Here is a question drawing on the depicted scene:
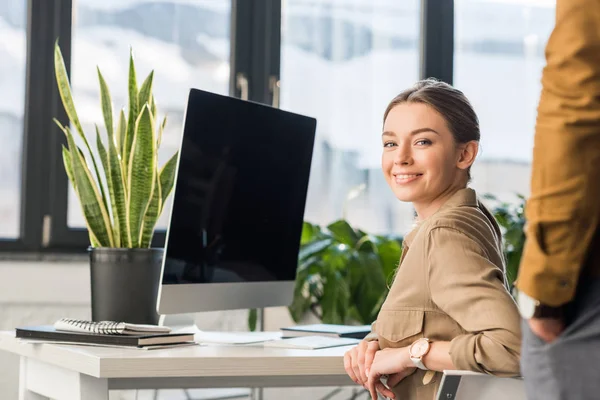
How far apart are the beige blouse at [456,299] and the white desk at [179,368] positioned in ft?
0.76

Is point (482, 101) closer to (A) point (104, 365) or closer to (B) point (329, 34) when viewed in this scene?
(B) point (329, 34)

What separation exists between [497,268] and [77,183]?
1.32 meters

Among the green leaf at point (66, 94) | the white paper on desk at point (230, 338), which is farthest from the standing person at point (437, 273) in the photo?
the green leaf at point (66, 94)

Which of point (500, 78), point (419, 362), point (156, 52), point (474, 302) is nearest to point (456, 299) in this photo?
point (474, 302)

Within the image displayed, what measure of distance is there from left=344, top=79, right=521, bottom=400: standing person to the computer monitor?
0.51 metres

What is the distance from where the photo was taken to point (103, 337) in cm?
181

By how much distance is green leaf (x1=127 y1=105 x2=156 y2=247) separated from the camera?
2.28 metres


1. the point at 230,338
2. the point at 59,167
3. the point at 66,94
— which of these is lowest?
the point at 230,338

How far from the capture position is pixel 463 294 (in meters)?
1.39

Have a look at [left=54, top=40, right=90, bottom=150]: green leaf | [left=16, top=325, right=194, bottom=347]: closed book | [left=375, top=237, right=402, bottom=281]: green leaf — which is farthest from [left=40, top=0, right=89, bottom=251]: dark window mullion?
[left=16, top=325, right=194, bottom=347]: closed book

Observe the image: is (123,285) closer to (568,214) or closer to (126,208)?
(126,208)

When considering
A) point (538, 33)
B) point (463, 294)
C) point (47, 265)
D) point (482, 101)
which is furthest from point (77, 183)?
point (538, 33)

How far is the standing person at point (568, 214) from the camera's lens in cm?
83

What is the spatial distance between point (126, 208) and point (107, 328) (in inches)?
20.3
